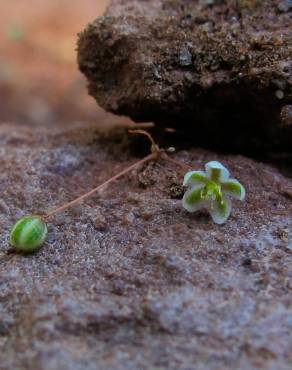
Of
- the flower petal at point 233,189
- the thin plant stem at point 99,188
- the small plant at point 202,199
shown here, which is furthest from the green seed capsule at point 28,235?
the flower petal at point 233,189

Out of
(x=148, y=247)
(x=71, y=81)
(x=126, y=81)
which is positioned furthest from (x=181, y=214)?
(x=71, y=81)

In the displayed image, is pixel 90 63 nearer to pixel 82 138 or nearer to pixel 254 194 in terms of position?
pixel 82 138

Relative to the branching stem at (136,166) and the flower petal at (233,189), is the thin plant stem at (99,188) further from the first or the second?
the flower petal at (233,189)

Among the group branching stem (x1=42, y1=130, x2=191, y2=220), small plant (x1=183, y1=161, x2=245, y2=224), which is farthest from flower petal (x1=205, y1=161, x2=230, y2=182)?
branching stem (x1=42, y1=130, x2=191, y2=220)

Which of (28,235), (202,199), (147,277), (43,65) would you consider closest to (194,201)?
(202,199)

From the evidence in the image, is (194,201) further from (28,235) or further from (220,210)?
(28,235)

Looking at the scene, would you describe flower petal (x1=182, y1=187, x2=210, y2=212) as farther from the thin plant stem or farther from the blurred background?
the blurred background
